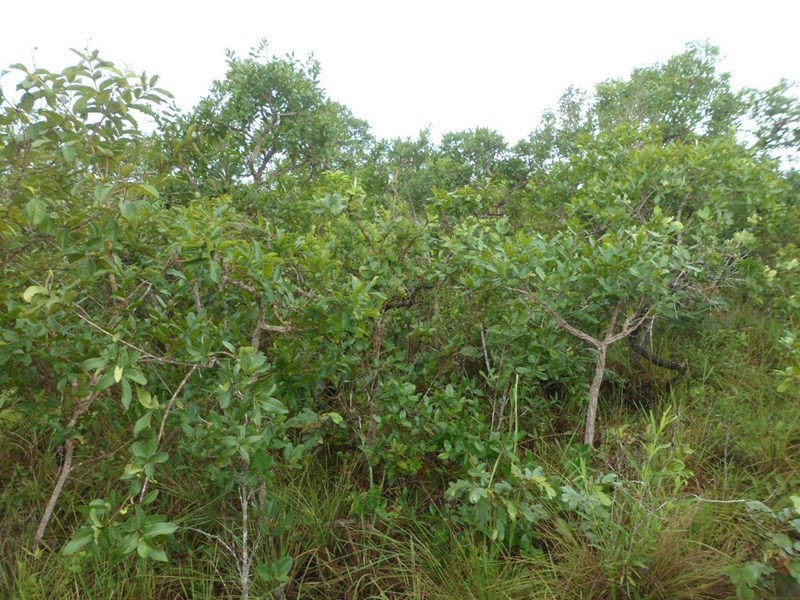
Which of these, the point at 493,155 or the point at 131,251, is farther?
the point at 493,155

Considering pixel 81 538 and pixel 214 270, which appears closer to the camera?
pixel 81 538

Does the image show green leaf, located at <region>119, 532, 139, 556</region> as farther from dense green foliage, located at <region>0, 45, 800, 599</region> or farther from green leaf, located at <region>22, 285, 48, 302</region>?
green leaf, located at <region>22, 285, 48, 302</region>

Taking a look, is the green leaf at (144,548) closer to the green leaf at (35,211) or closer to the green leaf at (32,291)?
the green leaf at (32,291)

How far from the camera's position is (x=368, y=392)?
2516mm

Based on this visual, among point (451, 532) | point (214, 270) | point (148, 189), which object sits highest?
point (148, 189)

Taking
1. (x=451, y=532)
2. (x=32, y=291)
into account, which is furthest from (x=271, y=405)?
(x=451, y=532)

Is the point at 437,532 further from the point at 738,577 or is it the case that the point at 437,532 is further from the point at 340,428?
the point at 738,577

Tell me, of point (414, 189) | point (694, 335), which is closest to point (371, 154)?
point (414, 189)

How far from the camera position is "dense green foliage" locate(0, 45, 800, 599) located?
1.76 metres

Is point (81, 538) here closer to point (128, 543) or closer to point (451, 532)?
point (128, 543)

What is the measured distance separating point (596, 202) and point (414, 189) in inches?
76.8

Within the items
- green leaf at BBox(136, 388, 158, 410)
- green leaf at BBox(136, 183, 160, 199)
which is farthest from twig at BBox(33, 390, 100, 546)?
green leaf at BBox(136, 183, 160, 199)

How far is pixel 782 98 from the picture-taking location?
457cm

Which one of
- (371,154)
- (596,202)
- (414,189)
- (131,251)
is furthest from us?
(371,154)
